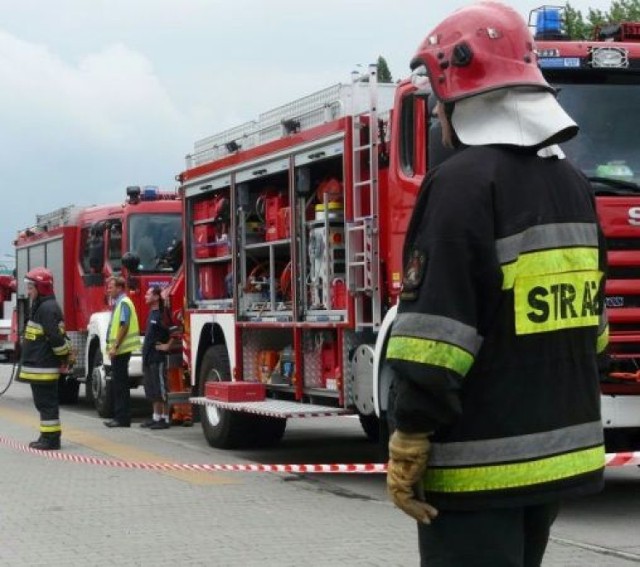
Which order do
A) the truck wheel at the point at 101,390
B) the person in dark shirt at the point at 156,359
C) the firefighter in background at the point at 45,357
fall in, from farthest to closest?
the truck wheel at the point at 101,390
the person in dark shirt at the point at 156,359
the firefighter in background at the point at 45,357

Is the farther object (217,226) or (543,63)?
(217,226)

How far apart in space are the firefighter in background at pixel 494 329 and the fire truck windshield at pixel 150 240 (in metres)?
13.4

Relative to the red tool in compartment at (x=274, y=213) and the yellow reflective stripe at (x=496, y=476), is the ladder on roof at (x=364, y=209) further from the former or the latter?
the yellow reflective stripe at (x=496, y=476)

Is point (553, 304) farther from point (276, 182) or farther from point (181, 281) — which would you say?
point (181, 281)

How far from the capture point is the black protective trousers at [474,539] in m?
2.99

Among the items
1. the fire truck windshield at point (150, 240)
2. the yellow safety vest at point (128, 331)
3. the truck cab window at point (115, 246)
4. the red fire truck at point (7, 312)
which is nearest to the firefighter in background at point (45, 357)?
the yellow safety vest at point (128, 331)

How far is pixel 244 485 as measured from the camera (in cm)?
952

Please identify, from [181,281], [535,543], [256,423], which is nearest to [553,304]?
[535,543]

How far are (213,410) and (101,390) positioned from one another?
432 cm

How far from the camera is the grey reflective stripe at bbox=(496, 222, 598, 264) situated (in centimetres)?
305

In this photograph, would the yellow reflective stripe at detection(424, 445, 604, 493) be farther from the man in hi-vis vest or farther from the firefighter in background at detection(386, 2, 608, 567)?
Result: the man in hi-vis vest

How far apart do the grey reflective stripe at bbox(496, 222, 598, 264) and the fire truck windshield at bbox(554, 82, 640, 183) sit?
16.1 ft

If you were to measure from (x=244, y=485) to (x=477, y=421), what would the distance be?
667 centimetres

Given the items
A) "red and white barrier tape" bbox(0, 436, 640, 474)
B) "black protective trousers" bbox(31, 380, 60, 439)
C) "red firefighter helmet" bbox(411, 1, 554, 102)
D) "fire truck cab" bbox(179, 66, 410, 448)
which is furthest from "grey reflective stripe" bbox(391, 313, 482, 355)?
A: "black protective trousers" bbox(31, 380, 60, 439)
